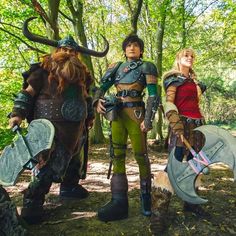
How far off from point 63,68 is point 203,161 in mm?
1877

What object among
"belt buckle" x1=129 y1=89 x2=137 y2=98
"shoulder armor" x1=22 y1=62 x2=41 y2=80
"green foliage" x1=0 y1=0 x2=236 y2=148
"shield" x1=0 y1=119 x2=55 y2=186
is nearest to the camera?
"shield" x1=0 y1=119 x2=55 y2=186

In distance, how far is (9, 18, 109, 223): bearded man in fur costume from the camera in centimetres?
354

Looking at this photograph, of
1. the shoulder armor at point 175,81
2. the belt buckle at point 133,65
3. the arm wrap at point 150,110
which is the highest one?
the belt buckle at point 133,65

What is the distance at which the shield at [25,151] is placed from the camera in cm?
285

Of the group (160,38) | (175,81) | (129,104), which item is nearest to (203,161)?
(175,81)

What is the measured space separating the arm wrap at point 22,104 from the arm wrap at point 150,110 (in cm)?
140

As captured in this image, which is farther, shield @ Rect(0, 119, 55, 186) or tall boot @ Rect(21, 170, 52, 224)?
tall boot @ Rect(21, 170, 52, 224)

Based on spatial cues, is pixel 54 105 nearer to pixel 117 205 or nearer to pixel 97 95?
pixel 97 95

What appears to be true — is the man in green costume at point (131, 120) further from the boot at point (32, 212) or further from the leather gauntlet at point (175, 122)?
the boot at point (32, 212)

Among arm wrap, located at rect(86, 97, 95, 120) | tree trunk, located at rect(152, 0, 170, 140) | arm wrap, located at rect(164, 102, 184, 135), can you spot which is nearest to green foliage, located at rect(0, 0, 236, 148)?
tree trunk, located at rect(152, 0, 170, 140)

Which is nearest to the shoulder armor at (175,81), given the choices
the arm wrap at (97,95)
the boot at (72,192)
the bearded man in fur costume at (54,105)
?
the arm wrap at (97,95)

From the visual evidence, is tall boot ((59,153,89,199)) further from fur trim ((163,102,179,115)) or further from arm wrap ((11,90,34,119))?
fur trim ((163,102,179,115))

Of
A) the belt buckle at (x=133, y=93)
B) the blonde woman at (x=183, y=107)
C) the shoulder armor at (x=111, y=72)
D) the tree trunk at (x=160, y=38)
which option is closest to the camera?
the blonde woman at (x=183, y=107)

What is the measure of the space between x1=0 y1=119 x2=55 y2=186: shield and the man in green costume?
1.00 metres
